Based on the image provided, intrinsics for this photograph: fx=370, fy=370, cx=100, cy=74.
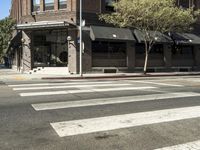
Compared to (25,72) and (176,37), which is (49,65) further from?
(176,37)

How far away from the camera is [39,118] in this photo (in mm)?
8742

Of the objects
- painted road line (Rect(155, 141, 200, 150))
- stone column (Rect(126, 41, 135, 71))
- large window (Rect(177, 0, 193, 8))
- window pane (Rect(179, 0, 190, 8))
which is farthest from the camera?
window pane (Rect(179, 0, 190, 8))

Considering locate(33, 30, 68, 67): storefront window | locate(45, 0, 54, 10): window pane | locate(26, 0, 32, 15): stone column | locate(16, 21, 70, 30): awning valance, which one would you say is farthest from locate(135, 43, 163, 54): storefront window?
locate(26, 0, 32, 15): stone column

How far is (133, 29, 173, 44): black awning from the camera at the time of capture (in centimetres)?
3176

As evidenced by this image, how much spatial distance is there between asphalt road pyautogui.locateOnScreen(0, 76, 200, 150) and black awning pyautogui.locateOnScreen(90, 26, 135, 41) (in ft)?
57.1

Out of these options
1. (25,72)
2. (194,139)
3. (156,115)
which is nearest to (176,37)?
(25,72)

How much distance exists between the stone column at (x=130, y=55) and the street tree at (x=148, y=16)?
1.68m

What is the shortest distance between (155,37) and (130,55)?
278 centimetres

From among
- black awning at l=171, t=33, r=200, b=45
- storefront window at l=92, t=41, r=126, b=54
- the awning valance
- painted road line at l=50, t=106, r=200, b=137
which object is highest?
the awning valance

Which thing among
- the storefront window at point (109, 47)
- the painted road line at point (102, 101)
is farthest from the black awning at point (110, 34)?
the painted road line at point (102, 101)

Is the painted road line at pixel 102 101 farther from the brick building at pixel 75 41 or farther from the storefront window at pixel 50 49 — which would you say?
the storefront window at pixel 50 49

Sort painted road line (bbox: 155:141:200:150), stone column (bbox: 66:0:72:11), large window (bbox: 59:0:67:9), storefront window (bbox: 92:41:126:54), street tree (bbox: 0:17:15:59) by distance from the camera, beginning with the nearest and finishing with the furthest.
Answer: painted road line (bbox: 155:141:200:150) < stone column (bbox: 66:0:72:11) < large window (bbox: 59:0:67:9) < storefront window (bbox: 92:41:126:54) < street tree (bbox: 0:17:15:59)

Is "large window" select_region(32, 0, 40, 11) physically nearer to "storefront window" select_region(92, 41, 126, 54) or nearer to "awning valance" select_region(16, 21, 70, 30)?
"awning valance" select_region(16, 21, 70, 30)

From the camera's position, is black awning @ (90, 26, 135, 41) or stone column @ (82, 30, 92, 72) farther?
stone column @ (82, 30, 92, 72)
